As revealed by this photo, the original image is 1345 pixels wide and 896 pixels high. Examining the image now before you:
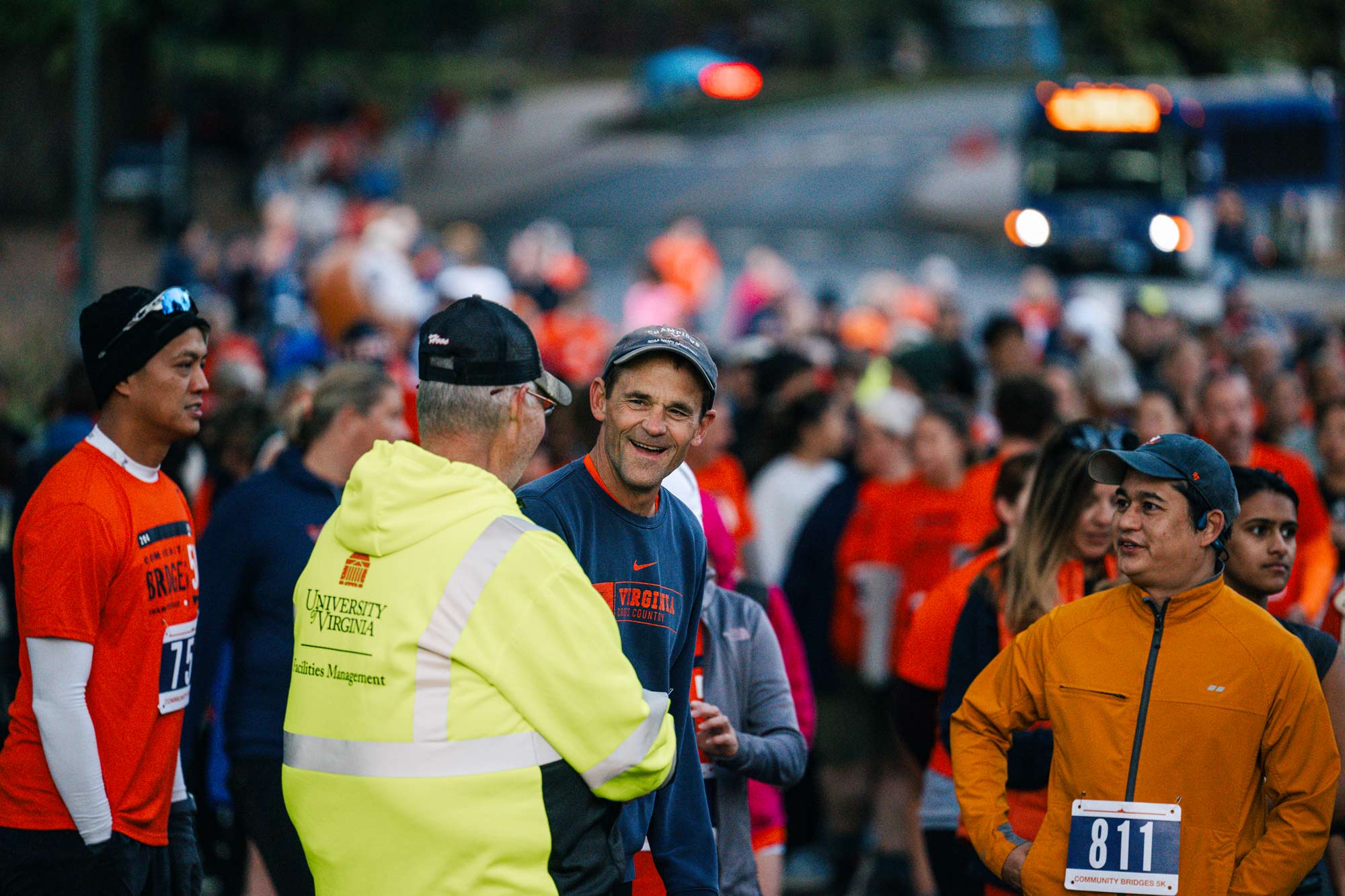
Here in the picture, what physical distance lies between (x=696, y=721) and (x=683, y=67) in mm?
59683

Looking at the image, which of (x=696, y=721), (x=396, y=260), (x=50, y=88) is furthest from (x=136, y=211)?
(x=696, y=721)

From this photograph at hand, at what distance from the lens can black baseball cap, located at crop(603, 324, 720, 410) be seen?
12.0ft

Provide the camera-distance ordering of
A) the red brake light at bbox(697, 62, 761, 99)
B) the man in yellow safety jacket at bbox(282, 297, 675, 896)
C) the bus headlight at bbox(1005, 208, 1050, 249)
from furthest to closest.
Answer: the red brake light at bbox(697, 62, 761, 99), the bus headlight at bbox(1005, 208, 1050, 249), the man in yellow safety jacket at bbox(282, 297, 675, 896)

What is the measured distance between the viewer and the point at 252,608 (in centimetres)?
522

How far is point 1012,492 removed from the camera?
18.1 ft

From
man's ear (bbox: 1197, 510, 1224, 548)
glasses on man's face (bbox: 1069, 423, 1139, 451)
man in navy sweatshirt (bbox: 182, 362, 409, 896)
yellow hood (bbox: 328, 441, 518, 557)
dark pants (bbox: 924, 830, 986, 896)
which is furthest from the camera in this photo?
man in navy sweatshirt (bbox: 182, 362, 409, 896)

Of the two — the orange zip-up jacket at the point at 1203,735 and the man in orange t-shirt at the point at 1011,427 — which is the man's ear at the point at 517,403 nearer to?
the orange zip-up jacket at the point at 1203,735

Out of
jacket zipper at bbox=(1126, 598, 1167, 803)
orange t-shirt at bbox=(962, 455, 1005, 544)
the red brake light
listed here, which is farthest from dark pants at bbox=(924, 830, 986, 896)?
the red brake light

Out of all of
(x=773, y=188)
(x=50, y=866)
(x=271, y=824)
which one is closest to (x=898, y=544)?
(x=271, y=824)

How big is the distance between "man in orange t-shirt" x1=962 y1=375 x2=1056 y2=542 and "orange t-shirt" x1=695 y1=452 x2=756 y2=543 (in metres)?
1.13

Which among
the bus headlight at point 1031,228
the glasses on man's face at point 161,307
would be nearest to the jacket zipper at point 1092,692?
the glasses on man's face at point 161,307

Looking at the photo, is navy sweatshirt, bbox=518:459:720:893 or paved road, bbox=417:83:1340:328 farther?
paved road, bbox=417:83:1340:328

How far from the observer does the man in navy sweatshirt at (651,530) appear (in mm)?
3605

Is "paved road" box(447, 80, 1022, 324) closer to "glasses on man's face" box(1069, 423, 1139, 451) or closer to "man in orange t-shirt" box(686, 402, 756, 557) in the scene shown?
"man in orange t-shirt" box(686, 402, 756, 557)
